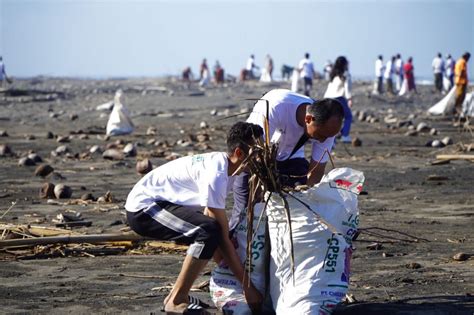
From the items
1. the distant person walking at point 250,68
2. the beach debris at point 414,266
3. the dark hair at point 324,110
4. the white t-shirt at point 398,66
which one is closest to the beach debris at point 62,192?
the beach debris at point 414,266

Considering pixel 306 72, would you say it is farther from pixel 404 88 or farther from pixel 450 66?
pixel 404 88

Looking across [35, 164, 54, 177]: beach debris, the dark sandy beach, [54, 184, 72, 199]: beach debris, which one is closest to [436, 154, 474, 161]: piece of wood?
the dark sandy beach

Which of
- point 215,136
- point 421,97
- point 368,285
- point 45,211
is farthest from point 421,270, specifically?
point 421,97

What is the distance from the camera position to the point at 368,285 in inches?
274

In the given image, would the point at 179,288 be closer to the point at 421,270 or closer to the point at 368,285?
the point at 368,285

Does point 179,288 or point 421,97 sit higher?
point 179,288

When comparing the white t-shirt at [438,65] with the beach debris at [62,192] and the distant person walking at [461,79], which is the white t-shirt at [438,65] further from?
the beach debris at [62,192]

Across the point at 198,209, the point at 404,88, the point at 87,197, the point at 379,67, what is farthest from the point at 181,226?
the point at 404,88

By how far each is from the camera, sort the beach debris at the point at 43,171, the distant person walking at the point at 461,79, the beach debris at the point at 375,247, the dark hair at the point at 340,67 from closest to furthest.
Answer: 1. the beach debris at the point at 375,247
2. the beach debris at the point at 43,171
3. the dark hair at the point at 340,67
4. the distant person walking at the point at 461,79

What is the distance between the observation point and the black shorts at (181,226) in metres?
6.13

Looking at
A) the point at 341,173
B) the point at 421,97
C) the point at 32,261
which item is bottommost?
the point at 421,97

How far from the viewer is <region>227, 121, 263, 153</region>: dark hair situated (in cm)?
613

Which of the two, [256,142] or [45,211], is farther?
[45,211]

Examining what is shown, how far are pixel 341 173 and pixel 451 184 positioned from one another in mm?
7008
